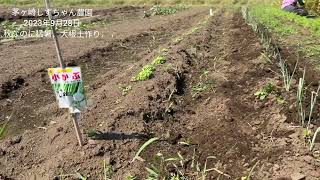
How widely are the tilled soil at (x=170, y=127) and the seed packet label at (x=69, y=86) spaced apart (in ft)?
1.52

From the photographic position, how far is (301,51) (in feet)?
24.5

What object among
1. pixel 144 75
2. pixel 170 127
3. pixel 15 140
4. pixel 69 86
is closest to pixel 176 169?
pixel 170 127

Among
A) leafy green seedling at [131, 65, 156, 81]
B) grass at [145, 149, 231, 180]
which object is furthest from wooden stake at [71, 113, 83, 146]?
leafy green seedling at [131, 65, 156, 81]

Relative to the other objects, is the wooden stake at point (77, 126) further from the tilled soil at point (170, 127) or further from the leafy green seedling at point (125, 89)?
the leafy green seedling at point (125, 89)

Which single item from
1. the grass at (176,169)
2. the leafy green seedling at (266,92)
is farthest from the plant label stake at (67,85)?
the leafy green seedling at (266,92)

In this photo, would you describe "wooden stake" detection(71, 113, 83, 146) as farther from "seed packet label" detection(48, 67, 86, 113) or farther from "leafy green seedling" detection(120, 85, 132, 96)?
"leafy green seedling" detection(120, 85, 132, 96)

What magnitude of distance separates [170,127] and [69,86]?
127cm

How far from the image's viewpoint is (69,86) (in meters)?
3.56

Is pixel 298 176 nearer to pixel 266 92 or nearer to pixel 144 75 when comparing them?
Result: pixel 266 92

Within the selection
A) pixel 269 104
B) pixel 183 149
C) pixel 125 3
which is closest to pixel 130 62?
pixel 269 104

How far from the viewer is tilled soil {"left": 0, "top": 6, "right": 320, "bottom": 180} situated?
3.58 metres

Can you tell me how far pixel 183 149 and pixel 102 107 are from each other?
131 cm

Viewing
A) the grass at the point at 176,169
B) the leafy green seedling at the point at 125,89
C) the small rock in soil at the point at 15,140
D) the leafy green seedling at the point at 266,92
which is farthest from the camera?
the leafy green seedling at the point at 125,89

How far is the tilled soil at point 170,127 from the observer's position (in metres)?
3.58
